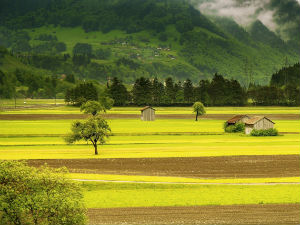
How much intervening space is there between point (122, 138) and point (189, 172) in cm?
4159

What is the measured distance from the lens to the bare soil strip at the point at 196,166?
56656mm

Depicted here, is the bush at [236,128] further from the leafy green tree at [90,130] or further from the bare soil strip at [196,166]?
the leafy green tree at [90,130]

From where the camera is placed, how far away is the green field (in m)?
43.3

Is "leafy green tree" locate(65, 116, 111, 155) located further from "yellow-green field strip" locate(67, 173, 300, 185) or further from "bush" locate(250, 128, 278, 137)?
"bush" locate(250, 128, 278, 137)

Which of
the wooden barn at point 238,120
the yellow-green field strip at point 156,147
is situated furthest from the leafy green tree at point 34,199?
the wooden barn at point 238,120

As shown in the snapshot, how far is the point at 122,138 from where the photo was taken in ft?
319

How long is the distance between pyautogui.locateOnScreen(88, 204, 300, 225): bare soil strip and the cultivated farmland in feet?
0.28

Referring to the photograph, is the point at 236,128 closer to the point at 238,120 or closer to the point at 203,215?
the point at 238,120

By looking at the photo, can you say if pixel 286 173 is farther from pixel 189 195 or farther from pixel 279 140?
pixel 279 140

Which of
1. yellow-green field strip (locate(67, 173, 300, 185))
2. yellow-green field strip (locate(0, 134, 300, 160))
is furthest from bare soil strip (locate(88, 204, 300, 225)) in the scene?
yellow-green field strip (locate(0, 134, 300, 160))

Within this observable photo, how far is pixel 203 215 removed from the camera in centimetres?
3947

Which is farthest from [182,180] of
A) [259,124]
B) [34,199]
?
[259,124]

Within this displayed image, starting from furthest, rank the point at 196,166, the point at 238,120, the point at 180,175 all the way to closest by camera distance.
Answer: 1. the point at 238,120
2. the point at 196,166
3. the point at 180,175

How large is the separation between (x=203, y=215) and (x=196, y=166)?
2200 cm
